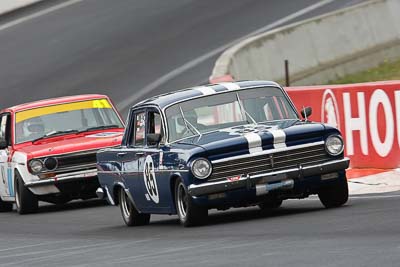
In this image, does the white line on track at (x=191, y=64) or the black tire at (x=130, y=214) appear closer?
the black tire at (x=130, y=214)

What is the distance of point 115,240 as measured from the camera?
13.3 meters

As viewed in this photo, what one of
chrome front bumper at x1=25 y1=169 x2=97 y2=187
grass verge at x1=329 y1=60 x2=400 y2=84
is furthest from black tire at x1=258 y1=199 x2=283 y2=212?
grass verge at x1=329 y1=60 x2=400 y2=84

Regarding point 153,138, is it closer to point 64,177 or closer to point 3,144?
point 64,177

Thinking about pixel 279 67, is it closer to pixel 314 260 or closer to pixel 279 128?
pixel 279 128

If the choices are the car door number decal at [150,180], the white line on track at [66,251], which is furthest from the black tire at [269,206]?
the white line on track at [66,251]

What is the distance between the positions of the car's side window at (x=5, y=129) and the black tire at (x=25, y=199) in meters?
0.96

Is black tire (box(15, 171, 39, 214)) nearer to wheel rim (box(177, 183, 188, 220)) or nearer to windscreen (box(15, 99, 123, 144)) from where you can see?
windscreen (box(15, 99, 123, 144))

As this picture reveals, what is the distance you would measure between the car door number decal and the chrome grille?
1.01 meters

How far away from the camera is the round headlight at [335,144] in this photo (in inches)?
536

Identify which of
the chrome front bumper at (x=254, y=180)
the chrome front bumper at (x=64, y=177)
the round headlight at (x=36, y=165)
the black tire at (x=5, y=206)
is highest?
the chrome front bumper at (x=254, y=180)

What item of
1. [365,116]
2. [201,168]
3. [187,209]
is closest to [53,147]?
[365,116]

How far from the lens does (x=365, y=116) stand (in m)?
17.7

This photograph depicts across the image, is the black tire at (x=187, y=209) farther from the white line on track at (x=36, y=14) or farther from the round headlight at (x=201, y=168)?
the white line on track at (x=36, y=14)

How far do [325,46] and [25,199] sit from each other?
1245cm
